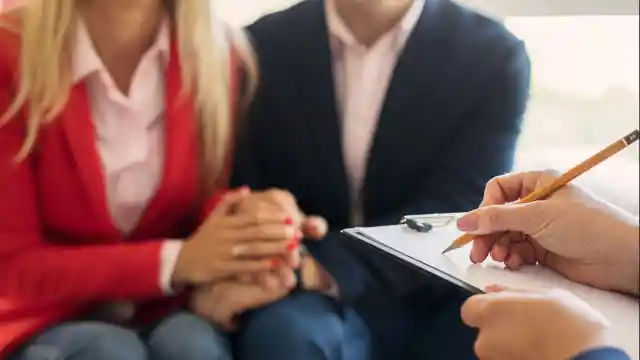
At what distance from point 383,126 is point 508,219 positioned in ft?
0.82

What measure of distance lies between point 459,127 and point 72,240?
328 millimetres

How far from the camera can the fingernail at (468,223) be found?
0.47 m

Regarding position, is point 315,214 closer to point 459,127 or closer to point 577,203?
point 459,127

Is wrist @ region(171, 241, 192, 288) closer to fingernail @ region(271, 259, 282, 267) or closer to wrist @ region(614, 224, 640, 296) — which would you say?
fingernail @ region(271, 259, 282, 267)

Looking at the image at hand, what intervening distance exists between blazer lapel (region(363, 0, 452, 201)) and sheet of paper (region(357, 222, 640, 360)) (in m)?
0.13

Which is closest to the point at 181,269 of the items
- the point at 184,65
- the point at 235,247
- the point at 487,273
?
the point at 235,247

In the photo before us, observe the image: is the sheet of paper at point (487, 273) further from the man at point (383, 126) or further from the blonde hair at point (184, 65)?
the blonde hair at point (184, 65)

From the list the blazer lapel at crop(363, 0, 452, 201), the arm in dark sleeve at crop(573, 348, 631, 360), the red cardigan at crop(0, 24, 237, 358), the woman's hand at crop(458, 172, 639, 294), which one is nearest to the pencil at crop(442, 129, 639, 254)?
the woman's hand at crop(458, 172, 639, 294)

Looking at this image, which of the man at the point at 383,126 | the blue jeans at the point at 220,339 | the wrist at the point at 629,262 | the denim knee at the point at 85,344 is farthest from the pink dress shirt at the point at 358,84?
the wrist at the point at 629,262

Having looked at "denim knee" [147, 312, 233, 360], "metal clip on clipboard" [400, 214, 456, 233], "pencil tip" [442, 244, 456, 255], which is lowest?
"denim knee" [147, 312, 233, 360]

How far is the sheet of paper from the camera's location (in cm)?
36

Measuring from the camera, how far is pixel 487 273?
17.4 inches

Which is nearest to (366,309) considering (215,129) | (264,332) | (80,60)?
(264,332)

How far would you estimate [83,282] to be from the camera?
638 mm
